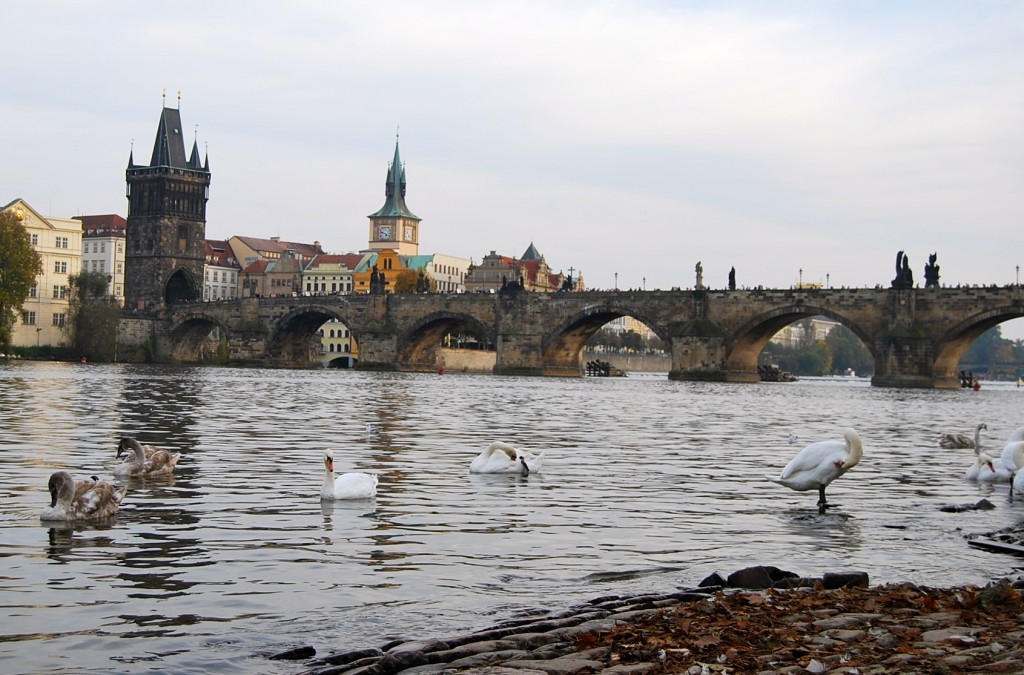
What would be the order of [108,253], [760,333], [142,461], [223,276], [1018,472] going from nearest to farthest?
[142,461] → [1018,472] → [760,333] → [108,253] → [223,276]

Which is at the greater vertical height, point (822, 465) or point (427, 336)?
point (427, 336)

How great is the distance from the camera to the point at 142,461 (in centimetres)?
1430

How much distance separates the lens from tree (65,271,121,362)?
91500mm

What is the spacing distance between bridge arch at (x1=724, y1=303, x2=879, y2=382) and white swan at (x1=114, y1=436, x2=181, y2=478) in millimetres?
62189

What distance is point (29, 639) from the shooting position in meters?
7.15

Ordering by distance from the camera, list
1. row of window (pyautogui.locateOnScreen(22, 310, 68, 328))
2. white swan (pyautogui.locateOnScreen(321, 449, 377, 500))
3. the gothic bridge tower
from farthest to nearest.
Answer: the gothic bridge tower → row of window (pyautogui.locateOnScreen(22, 310, 68, 328)) → white swan (pyautogui.locateOnScreen(321, 449, 377, 500))

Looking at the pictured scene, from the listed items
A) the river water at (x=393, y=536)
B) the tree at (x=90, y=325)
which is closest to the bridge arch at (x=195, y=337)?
the tree at (x=90, y=325)

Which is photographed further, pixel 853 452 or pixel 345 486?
pixel 853 452

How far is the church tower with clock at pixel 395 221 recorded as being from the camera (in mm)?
185750

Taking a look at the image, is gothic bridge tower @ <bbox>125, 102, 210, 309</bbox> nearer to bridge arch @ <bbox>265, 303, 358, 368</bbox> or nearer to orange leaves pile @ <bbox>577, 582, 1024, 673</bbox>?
bridge arch @ <bbox>265, 303, 358, 368</bbox>

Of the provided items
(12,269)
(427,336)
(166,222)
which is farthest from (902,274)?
(166,222)

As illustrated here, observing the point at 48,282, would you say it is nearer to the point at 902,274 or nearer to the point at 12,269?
the point at 12,269

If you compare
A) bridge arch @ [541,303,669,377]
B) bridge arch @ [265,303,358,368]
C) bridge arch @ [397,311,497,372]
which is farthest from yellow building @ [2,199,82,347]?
bridge arch @ [541,303,669,377]

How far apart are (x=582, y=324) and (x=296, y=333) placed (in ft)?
102
